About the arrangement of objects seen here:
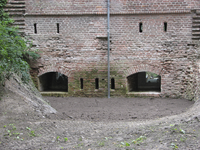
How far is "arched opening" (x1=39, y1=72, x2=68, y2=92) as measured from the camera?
360 inches

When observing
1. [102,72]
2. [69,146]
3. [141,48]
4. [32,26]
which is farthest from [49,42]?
[69,146]

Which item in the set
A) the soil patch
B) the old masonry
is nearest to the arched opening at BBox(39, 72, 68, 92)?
the old masonry

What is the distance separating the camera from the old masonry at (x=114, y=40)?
787cm

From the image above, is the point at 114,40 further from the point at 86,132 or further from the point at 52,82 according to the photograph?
the point at 86,132

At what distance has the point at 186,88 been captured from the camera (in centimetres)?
793

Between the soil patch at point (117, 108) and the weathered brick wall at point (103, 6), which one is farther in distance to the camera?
the weathered brick wall at point (103, 6)

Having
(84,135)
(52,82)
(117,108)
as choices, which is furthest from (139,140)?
(52,82)

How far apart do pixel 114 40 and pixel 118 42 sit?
200 millimetres

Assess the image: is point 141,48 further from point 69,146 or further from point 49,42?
point 69,146

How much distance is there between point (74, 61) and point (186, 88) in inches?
200

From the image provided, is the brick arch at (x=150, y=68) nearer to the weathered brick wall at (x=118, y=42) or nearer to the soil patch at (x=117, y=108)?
the weathered brick wall at (x=118, y=42)

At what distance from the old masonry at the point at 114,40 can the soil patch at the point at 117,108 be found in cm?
68

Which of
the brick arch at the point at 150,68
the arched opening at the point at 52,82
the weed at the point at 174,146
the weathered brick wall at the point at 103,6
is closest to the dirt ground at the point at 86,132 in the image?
the weed at the point at 174,146

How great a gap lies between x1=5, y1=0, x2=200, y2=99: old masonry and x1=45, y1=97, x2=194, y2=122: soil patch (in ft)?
2.23
